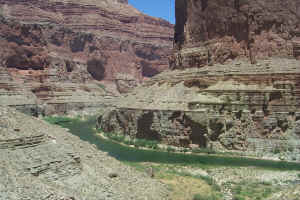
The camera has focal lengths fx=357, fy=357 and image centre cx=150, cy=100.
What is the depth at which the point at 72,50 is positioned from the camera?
8912 centimetres

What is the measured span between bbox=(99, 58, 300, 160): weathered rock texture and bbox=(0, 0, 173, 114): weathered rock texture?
22.1 metres

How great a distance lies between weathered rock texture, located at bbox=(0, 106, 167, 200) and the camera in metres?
12.1

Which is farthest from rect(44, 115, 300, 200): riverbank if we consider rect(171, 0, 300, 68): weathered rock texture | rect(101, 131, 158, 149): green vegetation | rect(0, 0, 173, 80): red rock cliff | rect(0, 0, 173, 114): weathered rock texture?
rect(0, 0, 173, 80): red rock cliff

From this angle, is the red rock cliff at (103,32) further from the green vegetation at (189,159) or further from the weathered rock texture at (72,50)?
the green vegetation at (189,159)

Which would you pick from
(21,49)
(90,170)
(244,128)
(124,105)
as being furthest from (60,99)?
(90,170)

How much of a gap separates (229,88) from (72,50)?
6495cm

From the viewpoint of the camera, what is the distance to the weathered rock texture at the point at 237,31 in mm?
32875

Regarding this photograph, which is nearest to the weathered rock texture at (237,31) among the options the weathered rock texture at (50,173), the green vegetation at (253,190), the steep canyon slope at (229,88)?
the steep canyon slope at (229,88)

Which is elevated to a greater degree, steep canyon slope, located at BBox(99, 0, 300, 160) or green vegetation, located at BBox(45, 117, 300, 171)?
steep canyon slope, located at BBox(99, 0, 300, 160)

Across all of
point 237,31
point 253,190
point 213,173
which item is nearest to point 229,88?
point 237,31

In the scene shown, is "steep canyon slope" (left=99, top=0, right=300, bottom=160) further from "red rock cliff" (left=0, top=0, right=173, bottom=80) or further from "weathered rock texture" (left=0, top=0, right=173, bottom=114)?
"red rock cliff" (left=0, top=0, right=173, bottom=80)

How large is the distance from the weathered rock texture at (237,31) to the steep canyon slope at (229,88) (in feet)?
0.29

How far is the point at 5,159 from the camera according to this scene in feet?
42.8

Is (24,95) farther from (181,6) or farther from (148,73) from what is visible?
(148,73)
